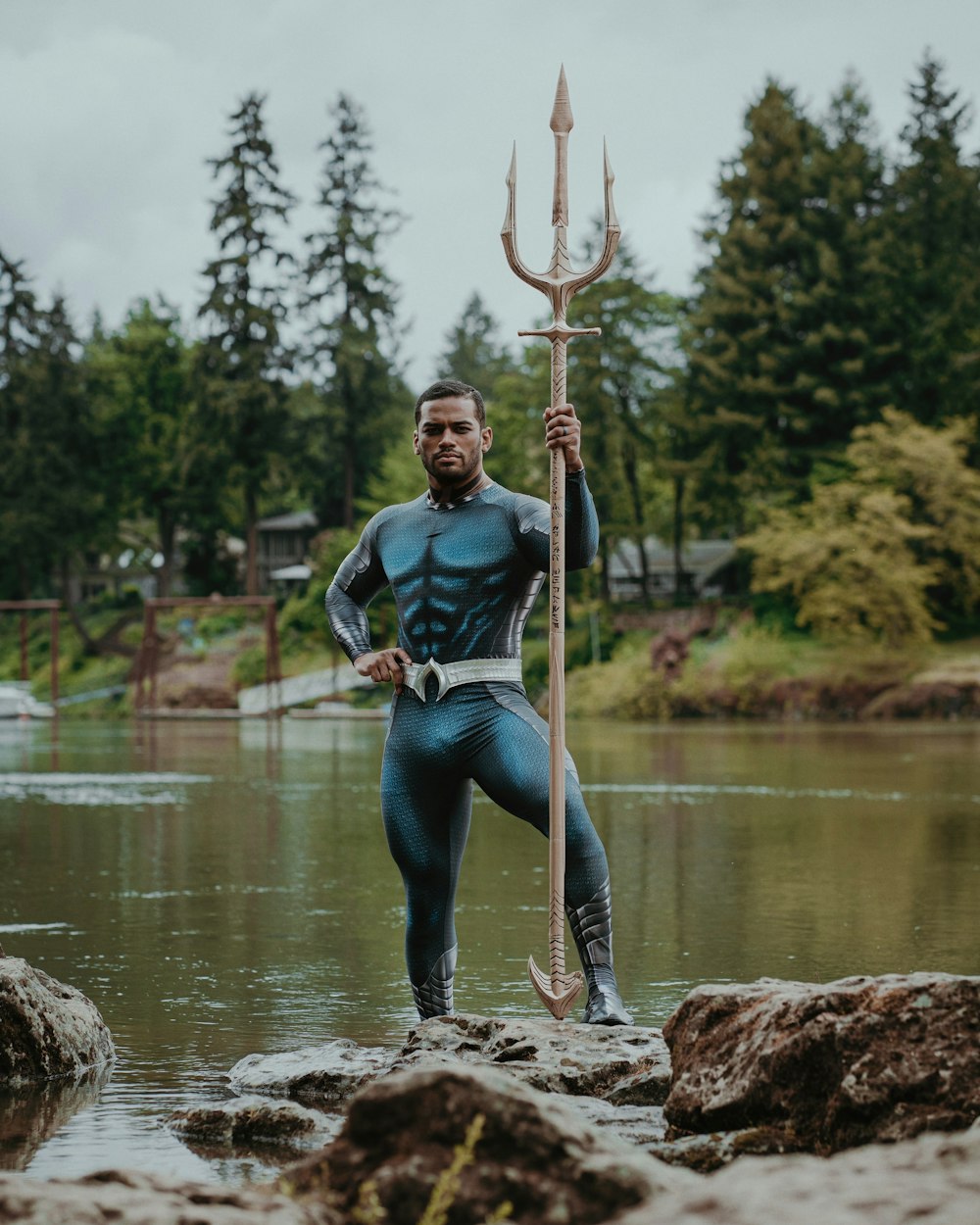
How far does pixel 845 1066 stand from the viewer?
4180mm

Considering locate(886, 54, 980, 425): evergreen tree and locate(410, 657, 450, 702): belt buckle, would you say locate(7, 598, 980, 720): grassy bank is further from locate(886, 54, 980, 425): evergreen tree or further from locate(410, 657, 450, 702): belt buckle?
locate(410, 657, 450, 702): belt buckle

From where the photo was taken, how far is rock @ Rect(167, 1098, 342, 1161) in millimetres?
4559

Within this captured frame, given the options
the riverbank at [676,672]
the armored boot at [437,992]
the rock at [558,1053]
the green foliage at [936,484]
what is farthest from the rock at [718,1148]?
the green foliage at [936,484]

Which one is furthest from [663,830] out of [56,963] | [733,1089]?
[733,1089]

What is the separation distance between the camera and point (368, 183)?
2598 inches

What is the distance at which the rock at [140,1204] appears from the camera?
8.64 feet

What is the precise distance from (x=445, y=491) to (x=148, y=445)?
6661 cm

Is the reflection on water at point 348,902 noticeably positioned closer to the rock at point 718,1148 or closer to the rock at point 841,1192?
the rock at point 718,1148

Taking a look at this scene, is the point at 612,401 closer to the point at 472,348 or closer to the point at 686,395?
the point at 686,395

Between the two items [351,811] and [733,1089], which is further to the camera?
[351,811]

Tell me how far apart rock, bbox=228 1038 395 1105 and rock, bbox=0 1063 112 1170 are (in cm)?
46

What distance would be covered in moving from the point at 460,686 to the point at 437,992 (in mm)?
1059

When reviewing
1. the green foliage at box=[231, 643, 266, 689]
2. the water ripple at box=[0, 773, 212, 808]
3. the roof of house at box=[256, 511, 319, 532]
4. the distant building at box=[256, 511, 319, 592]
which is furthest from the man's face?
the distant building at box=[256, 511, 319, 592]

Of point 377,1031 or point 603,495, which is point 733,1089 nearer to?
point 377,1031
